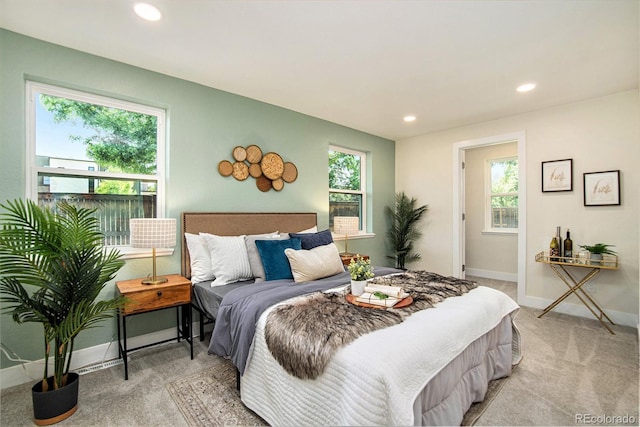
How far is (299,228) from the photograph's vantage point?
3895 millimetres

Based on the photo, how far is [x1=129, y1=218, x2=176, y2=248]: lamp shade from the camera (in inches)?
92.7

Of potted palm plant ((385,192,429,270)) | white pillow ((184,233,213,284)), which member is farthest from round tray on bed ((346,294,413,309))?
potted palm plant ((385,192,429,270))

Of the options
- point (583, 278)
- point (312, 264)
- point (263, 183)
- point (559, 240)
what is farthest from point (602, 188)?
point (263, 183)

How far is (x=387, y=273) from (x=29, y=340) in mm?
2899

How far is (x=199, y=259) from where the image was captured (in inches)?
109

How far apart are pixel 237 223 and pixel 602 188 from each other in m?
4.10

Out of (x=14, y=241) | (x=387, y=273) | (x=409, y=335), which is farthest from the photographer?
(x=387, y=273)

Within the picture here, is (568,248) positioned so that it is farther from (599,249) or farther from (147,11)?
(147,11)

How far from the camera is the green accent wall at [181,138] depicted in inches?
87.2

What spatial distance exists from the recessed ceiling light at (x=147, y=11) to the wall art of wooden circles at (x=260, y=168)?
143 cm

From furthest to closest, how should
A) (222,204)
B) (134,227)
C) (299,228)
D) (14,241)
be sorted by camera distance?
1. (299,228)
2. (222,204)
3. (134,227)
4. (14,241)

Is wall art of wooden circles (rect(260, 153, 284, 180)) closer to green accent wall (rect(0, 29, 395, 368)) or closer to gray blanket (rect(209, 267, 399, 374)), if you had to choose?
green accent wall (rect(0, 29, 395, 368))

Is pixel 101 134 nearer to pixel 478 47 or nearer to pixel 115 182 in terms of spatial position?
pixel 115 182

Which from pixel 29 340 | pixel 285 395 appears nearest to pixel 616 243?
pixel 285 395
